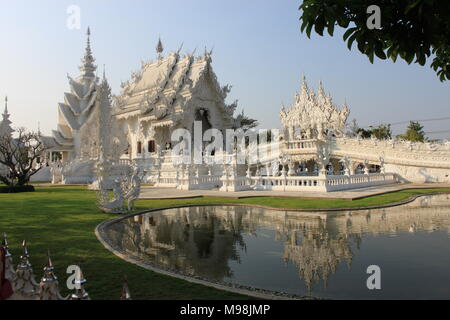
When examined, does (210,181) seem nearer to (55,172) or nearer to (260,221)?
(260,221)

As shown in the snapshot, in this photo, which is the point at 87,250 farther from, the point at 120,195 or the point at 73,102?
the point at 73,102

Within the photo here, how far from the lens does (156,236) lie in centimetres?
787

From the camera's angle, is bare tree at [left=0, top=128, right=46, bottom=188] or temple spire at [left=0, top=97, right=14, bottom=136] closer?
bare tree at [left=0, top=128, right=46, bottom=188]

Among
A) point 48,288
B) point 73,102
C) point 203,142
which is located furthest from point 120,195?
point 73,102

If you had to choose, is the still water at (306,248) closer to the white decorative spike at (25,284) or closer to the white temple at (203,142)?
the white decorative spike at (25,284)

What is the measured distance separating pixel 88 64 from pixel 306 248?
47.1m

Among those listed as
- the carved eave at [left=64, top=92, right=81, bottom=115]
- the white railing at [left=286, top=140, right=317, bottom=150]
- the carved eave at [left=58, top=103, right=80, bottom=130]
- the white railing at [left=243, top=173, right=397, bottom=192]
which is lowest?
the white railing at [left=243, top=173, right=397, bottom=192]

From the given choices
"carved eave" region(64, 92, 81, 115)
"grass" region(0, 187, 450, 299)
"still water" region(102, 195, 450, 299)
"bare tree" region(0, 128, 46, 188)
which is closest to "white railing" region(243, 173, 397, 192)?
"grass" region(0, 187, 450, 299)

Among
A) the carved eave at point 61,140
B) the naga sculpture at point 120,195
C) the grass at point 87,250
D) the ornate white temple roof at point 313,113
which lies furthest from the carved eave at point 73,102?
the naga sculpture at point 120,195

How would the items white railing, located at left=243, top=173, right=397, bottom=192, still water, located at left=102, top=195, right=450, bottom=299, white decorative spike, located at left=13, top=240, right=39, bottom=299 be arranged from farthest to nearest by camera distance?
1. white railing, located at left=243, top=173, right=397, bottom=192
2. still water, located at left=102, top=195, right=450, bottom=299
3. white decorative spike, located at left=13, top=240, right=39, bottom=299

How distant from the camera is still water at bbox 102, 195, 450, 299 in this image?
15.1 feet

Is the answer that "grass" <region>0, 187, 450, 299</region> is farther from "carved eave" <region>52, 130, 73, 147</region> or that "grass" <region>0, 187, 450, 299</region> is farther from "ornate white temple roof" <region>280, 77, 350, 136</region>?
"carved eave" <region>52, 130, 73, 147</region>

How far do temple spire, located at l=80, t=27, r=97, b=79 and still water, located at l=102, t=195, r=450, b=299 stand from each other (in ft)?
134

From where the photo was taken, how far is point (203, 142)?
34.6 m
